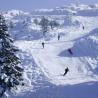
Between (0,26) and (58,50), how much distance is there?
31.3 m

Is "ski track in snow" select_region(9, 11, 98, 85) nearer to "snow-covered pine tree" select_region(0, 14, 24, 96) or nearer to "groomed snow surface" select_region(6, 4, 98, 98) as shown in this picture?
"groomed snow surface" select_region(6, 4, 98, 98)

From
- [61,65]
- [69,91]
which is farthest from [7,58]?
[61,65]

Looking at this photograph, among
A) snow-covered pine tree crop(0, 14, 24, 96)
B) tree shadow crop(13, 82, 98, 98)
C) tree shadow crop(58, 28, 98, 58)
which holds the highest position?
snow-covered pine tree crop(0, 14, 24, 96)

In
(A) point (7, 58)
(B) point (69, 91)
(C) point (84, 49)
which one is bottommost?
(C) point (84, 49)

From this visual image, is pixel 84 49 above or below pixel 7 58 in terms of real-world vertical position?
below

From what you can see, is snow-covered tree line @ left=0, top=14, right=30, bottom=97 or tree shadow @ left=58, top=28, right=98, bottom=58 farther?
tree shadow @ left=58, top=28, right=98, bottom=58

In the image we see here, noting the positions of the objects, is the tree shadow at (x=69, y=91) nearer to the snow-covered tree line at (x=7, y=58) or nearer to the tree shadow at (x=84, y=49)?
the snow-covered tree line at (x=7, y=58)

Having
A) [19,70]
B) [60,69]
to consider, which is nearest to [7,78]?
[19,70]

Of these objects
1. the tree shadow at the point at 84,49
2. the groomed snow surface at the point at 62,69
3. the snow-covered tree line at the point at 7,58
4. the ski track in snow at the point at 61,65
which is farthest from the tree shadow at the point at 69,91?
the tree shadow at the point at 84,49

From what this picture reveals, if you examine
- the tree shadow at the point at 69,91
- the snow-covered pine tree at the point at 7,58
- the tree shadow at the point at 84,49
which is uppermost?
the snow-covered pine tree at the point at 7,58

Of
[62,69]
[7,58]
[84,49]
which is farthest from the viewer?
[84,49]

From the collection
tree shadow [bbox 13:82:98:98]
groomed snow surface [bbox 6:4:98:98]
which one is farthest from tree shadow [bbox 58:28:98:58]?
tree shadow [bbox 13:82:98:98]

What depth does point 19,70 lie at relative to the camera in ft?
92.6

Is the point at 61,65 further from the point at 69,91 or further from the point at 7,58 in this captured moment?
the point at 7,58
